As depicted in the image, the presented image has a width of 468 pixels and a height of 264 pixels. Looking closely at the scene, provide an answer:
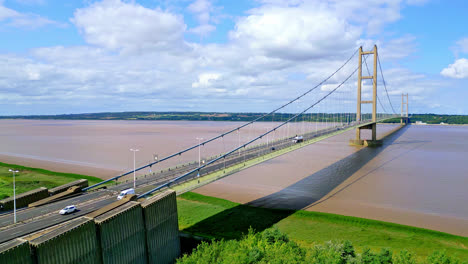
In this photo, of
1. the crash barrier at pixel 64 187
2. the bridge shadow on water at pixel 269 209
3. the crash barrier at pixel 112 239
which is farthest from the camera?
the bridge shadow on water at pixel 269 209

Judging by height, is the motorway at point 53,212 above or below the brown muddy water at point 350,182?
Answer: above

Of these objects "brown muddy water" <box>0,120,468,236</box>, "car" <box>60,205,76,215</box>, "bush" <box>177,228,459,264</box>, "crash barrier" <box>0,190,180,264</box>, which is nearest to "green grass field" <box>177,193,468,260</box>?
"brown muddy water" <box>0,120,468,236</box>

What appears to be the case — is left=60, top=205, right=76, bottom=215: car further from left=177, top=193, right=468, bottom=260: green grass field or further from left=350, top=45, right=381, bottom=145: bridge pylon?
left=350, top=45, right=381, bottom=145: bridge pylon

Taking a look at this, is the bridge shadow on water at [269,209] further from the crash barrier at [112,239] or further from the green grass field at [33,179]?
the green grass field at [33,179]

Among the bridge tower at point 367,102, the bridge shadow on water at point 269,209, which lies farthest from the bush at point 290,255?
the bridge tower at point 367,102

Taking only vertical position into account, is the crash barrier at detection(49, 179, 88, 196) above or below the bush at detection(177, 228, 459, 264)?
above

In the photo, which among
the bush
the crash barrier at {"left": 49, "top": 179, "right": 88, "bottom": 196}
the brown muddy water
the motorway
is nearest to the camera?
the bush
